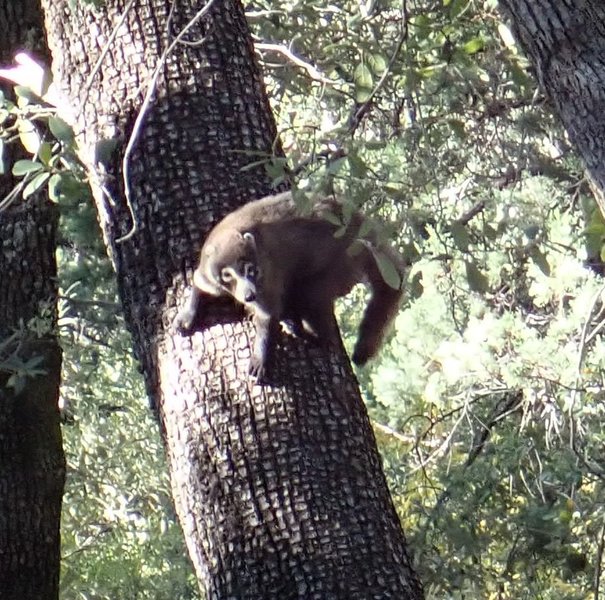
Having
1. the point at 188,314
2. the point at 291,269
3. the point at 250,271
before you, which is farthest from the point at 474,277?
the point at 291,269

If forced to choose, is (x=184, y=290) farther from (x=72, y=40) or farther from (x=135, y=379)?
(x=135, y=379)

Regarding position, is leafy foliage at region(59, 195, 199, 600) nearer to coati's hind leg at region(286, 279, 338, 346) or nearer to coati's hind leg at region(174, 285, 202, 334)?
coati's hind leg at region(286, 279, 338, 346)

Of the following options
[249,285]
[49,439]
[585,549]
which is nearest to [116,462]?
[585,549]

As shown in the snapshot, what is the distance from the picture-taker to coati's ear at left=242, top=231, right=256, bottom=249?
3.95 meters

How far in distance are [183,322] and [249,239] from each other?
1139 millimetres

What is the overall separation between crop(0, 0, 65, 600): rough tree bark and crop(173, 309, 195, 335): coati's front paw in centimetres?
123

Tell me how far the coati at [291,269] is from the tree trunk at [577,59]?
1350 mm

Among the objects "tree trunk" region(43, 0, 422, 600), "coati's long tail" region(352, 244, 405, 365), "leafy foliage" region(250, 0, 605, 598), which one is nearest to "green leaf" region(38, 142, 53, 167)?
"tree trunk" region(43, 0, 422, 600)

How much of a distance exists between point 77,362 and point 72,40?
169 inches

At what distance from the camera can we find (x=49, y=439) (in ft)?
14.8

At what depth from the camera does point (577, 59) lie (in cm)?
193

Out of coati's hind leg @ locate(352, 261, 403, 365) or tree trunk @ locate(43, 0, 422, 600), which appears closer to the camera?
tree trunk @ locate(43, 0, 422, 600)

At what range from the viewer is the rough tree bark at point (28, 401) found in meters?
4.31

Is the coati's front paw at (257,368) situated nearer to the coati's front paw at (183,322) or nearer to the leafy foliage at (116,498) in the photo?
the coati's front paw at (183,322)
